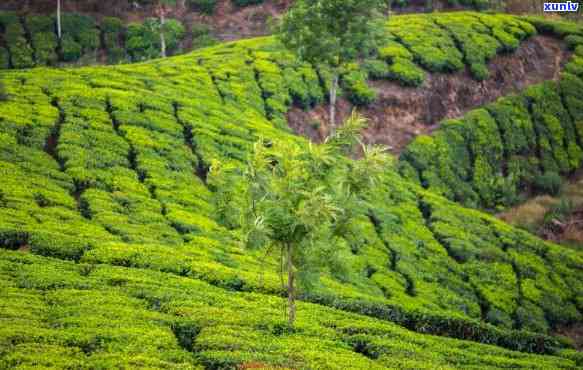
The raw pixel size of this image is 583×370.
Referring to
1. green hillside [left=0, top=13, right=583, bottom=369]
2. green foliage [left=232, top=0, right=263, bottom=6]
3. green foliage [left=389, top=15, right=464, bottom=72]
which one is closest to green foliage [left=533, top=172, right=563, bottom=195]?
green hillside [left=0, top=13, right=583, bottom=369]

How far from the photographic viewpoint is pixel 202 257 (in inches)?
1067

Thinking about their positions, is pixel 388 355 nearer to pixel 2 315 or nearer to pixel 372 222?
pixel 2 315

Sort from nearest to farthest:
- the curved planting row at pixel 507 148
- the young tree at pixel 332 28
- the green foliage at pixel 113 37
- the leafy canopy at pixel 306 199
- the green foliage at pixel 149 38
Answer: the leafy canopy at pixel 306 199 → the young tree at pixel 332 28 → the curved planting row at pixel 507 148 → the green foliage at pixel 113 37 → the green foliage at pixel 149 38

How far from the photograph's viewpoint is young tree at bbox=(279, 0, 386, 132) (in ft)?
136

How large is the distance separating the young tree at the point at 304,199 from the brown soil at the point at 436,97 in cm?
2652

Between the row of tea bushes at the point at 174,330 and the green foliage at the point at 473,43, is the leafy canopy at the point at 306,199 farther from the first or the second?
the green foliage at the point at 473,43

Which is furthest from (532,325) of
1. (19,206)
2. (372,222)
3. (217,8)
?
(217,8)

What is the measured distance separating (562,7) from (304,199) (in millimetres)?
A: 57125

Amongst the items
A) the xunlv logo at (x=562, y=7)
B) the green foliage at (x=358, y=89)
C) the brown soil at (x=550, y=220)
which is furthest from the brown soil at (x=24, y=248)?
the xunlv logo at (x=562, y=7)

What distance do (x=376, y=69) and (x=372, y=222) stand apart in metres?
19.2

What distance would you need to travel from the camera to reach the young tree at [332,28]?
4150cm

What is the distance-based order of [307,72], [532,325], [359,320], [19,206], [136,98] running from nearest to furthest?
[359,320]
[19,206]
[532,325]
[136,98]
[307,72]

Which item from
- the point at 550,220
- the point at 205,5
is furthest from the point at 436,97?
the point at 205,5

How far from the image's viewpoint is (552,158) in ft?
171
